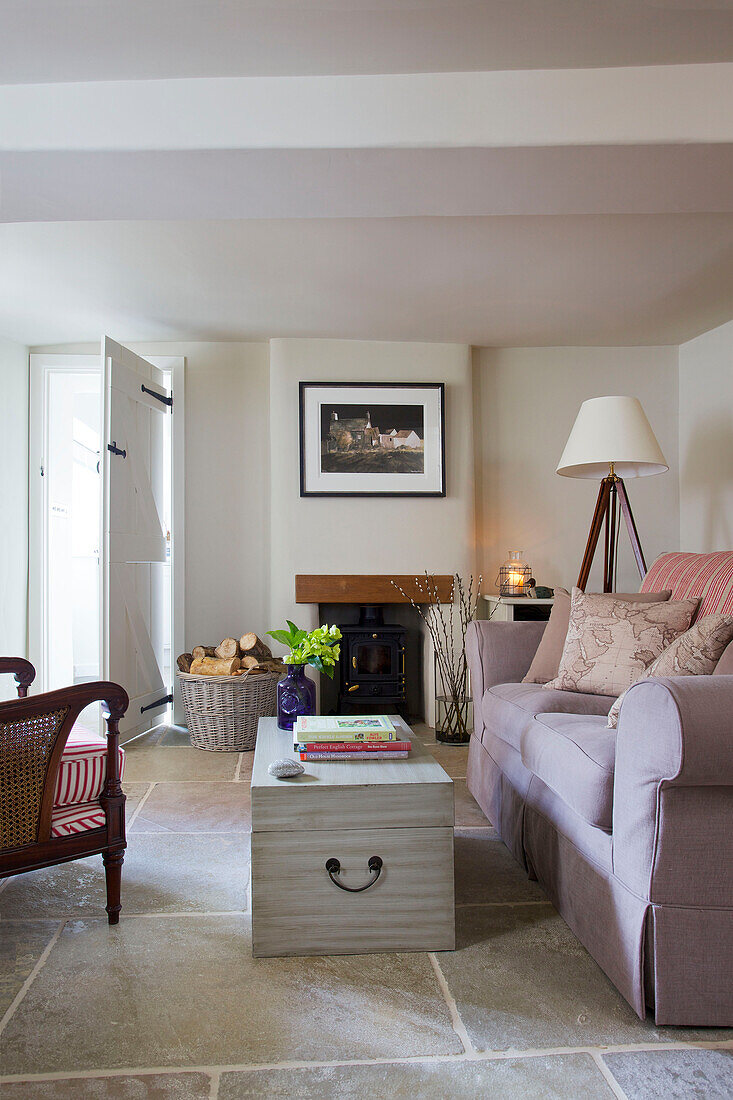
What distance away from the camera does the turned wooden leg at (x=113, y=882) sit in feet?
7.36

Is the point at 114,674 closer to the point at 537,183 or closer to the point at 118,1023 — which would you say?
the point at 118,1023

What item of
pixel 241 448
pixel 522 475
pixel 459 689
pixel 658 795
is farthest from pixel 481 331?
pixel 658 795

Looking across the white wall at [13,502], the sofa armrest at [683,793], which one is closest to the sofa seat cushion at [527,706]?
the sofa armrest at [683,793]

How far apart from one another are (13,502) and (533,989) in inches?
164

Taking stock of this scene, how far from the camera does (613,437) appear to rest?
12.0 ft

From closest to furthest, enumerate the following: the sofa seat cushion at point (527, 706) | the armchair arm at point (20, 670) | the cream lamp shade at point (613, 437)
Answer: the sofa seat cushion at point (527, 706), the armchair arm at point (20, 670), the cream lamp shade at point (613, 437)

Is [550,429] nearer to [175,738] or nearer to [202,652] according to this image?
[202,652]

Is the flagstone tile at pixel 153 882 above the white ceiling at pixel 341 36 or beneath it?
beneath

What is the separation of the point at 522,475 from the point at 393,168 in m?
3.01

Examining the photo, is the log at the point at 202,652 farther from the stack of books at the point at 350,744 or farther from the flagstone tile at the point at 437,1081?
the flagstone tile at the point at 437,1081

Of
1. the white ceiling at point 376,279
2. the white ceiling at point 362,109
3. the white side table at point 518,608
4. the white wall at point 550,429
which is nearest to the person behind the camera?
the white ceiling at point 362,109

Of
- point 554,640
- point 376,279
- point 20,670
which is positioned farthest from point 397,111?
point 20,670

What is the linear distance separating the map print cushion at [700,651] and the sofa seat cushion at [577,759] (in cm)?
13

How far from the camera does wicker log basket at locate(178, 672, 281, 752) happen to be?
448cm
